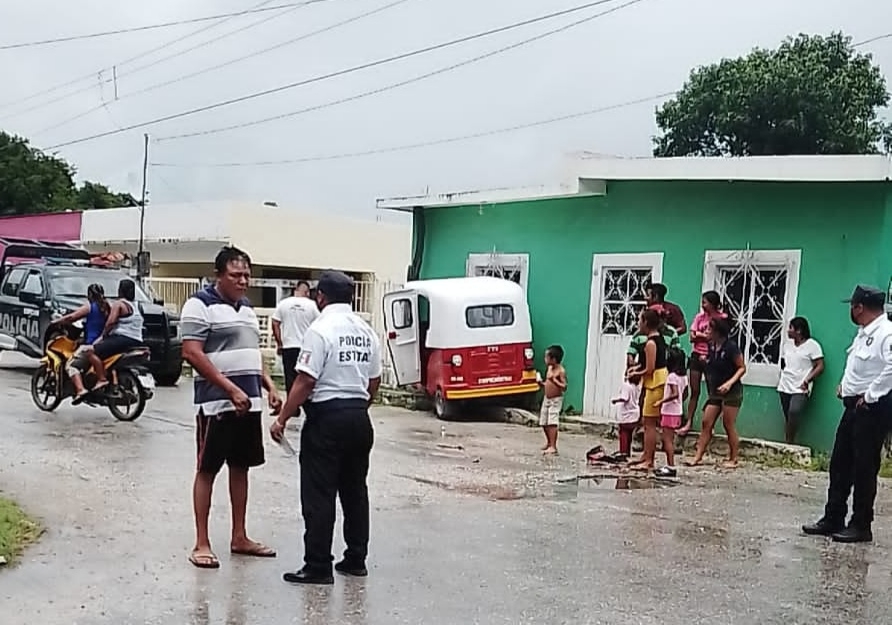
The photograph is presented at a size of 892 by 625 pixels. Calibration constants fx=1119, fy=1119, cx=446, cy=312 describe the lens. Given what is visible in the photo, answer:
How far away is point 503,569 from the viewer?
21.9ft

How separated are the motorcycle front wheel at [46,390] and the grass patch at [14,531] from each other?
17.5ft

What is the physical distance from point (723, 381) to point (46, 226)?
96.6 feet

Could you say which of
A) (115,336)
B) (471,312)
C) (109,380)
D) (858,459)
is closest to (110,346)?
(115,336)

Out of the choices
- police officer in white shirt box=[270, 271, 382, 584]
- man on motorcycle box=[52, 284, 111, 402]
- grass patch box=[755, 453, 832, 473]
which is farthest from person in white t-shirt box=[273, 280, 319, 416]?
police officer in white shirt box=[270, 271, 382, 584]

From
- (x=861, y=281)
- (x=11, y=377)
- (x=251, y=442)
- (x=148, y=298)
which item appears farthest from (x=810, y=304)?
(x=11, y=377)

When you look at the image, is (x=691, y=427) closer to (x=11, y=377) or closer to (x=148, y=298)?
(x=148, y=298)

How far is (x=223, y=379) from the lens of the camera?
245 inches

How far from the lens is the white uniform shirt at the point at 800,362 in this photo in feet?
40.3

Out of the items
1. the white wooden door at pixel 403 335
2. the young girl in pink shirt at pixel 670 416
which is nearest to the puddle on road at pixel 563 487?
the young girl in pink shirt at pixel 670 416

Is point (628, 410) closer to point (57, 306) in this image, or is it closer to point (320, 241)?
point (57, 306)

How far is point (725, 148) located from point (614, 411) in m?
23.6

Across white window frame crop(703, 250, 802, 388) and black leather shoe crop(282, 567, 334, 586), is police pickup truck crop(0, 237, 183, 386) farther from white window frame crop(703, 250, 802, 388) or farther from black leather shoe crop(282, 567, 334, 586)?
black leather shoe crop(282, 567, 334, 586)

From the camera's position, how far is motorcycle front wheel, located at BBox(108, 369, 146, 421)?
40.8ft

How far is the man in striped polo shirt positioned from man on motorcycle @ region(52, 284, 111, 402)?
6.40m
